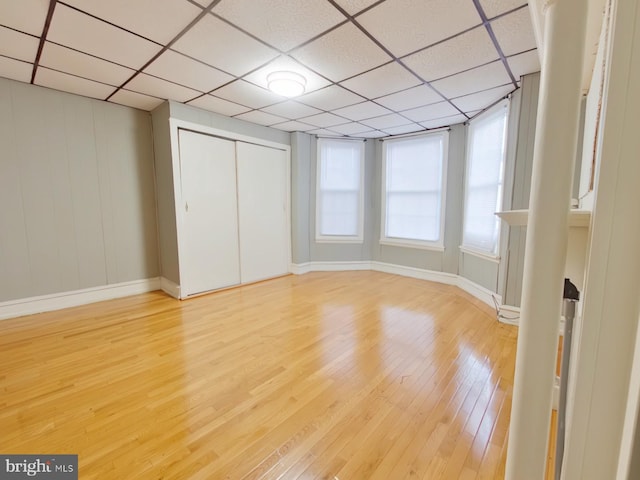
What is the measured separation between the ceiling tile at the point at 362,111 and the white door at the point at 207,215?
1.66 metres

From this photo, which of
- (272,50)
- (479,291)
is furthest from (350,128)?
(479,291)

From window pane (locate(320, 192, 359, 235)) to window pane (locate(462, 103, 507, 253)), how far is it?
6.12ft

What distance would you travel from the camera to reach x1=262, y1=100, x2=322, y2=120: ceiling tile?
11.1 feet

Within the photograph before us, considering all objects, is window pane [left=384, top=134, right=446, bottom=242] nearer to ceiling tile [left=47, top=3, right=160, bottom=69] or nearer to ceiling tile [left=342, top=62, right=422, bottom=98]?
ceiling tile [left=342, top=62, right=422, bottom=98]

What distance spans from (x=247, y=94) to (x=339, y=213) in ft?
8.49

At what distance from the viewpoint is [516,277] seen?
9.56ft

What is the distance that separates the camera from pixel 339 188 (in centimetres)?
505

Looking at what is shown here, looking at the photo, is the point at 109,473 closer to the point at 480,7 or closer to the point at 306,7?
the point at 306,7

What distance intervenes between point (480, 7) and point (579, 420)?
2.19 metres

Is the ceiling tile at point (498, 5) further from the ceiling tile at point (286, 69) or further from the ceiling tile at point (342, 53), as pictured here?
the ceiling tile at point (286, 69)

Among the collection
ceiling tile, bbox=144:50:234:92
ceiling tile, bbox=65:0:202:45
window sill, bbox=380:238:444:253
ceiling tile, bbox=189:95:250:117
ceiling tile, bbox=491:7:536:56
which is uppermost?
ceiling tile, bbox=189:95:250:117

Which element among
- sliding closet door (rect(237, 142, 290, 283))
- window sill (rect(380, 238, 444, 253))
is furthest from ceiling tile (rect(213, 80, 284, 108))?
window sill (rect(380, 238, 444, 253))

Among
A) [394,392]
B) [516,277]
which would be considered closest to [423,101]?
[516,277]

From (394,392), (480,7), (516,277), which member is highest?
(480,7)
